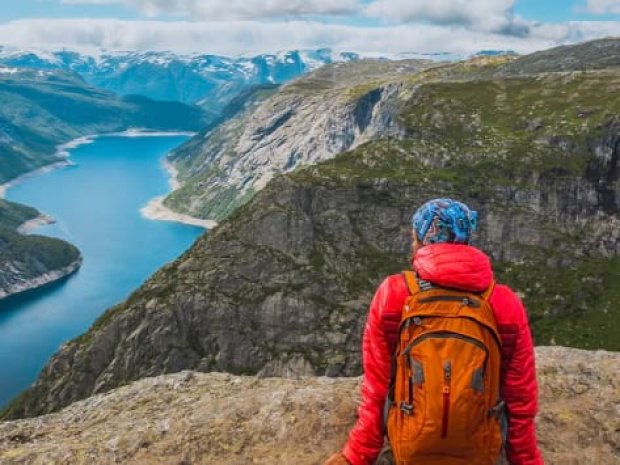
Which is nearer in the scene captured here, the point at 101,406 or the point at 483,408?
the point at 483,408

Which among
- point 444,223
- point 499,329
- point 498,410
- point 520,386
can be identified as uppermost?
point 444,223

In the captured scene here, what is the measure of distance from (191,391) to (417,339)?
16.6 metres

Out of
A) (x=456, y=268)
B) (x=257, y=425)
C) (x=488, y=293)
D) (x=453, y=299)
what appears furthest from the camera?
(x=257, y=425)

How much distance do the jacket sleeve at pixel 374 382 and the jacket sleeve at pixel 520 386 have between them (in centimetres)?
247

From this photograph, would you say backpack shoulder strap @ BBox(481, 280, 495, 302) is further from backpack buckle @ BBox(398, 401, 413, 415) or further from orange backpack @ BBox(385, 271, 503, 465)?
backpack buckle @ BBox(398, 401, 413, 415)

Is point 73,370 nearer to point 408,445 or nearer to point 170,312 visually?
point 170,312

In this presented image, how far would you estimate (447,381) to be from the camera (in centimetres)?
1126

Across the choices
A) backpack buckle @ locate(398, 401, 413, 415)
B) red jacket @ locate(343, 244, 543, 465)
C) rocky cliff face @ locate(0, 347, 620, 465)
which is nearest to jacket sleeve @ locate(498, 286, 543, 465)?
red jacket @ locate(343, 244, 543, 465)

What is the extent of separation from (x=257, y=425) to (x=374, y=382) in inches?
347

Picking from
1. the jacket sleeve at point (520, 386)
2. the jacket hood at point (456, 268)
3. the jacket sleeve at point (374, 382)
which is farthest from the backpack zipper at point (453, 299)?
the jacket sleeve at point (374, 382)

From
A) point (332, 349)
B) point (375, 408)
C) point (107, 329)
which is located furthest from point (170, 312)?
point (375, 408)

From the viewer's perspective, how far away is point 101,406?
1063 inches

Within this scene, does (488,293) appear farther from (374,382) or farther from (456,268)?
(374,382)

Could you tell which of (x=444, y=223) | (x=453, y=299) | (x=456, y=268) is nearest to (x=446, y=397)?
(x=453, y=299)
